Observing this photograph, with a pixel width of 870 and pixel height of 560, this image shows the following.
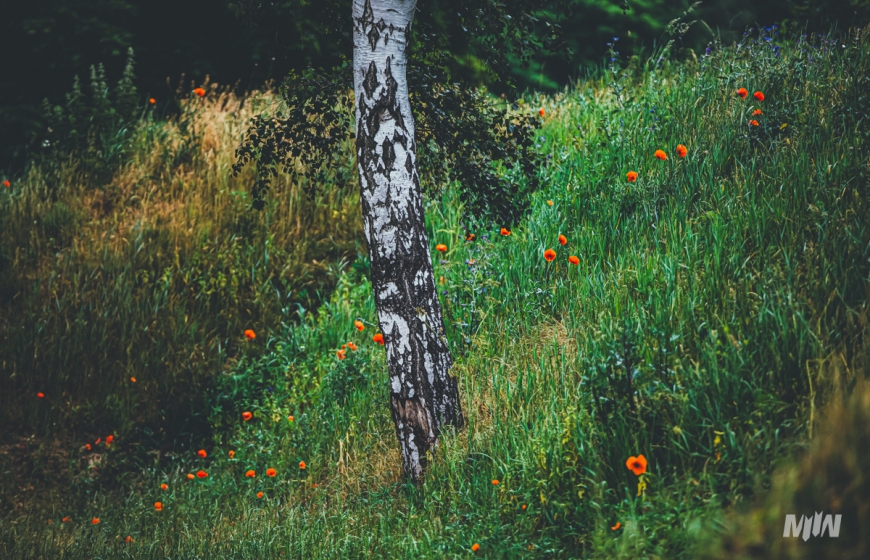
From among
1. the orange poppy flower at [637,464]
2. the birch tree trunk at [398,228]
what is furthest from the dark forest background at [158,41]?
the orange poppy flower at [637,464]

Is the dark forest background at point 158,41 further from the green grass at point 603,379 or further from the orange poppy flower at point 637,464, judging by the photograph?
the orange poppy flower at point 637,464

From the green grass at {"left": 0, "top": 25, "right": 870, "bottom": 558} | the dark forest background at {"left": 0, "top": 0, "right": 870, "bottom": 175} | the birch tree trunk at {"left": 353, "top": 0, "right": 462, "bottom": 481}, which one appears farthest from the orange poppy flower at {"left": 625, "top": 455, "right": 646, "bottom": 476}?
the dark forest background at {"left": 0, "top": 0, "right": 870, "bottom": 175}

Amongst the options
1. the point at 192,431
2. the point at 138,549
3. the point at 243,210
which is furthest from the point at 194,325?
the point at 138,549

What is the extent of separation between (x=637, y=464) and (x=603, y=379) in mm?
498

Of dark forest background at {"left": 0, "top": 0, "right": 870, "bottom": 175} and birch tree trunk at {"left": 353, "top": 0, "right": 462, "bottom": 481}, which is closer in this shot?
birch tree trunk at {"left": 353, "top": 0, "right": 462, "bottom": 481}

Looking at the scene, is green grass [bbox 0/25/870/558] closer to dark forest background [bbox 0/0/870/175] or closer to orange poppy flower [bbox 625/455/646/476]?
orange poppy flower [bbox 625/455/646/476]

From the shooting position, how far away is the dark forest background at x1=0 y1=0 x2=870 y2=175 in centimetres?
904

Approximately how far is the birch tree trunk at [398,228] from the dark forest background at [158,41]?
5022mm

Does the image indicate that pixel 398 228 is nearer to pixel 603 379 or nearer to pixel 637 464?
pixel 603 379

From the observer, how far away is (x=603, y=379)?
3070 millimetres

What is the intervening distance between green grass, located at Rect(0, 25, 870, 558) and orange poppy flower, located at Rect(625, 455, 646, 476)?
0.31 ft

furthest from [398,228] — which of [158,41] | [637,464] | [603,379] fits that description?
[158,41]

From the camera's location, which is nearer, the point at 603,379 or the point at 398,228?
the point at 603,379

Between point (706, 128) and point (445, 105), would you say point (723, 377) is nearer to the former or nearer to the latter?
point (445, 105)
